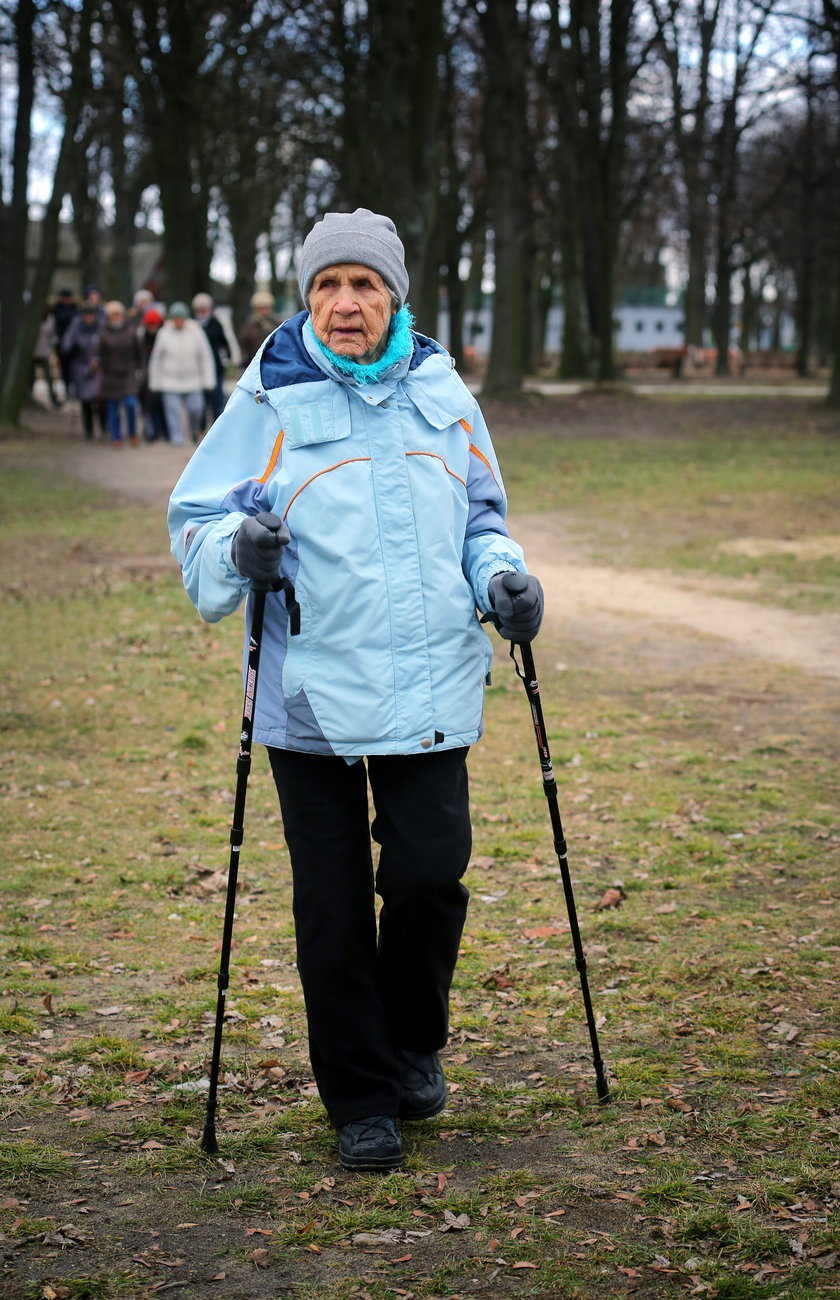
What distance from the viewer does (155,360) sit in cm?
1945

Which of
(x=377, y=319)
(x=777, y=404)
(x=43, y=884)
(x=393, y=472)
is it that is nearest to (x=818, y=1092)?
(x=393, y=472)

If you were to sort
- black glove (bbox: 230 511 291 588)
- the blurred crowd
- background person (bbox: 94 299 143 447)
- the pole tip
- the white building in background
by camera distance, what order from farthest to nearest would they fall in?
the white building in background → background person (bbox: 94 299 143 447) → the blurred crowd → the pole tip → black glove (bbox: 230 511 291 588)

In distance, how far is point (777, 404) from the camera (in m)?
29.8

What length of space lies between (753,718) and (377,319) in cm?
516

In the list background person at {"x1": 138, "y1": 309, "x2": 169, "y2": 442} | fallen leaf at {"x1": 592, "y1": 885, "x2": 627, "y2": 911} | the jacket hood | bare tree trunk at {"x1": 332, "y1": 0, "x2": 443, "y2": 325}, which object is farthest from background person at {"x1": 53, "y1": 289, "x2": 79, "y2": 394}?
the jacket hood

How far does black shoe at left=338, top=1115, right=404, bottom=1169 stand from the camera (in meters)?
3.65

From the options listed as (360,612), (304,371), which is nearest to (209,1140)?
(360,612)

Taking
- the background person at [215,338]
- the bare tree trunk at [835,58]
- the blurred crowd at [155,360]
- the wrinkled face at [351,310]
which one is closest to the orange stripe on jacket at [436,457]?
the wrinkled face at [351,310]

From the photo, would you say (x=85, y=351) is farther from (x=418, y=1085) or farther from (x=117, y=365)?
(x=418, y=1085)

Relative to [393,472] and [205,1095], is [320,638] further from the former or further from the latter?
[205,1095]

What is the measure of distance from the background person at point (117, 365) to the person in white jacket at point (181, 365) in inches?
53.1

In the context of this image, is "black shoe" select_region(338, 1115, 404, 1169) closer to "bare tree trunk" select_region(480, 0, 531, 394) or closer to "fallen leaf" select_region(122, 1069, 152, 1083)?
"fallen leaf" select_region(122, 1069, 152, 1083)

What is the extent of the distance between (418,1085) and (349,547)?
142 cm

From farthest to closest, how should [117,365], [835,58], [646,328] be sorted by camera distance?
[646,328] → [835,58] → [117,365]
